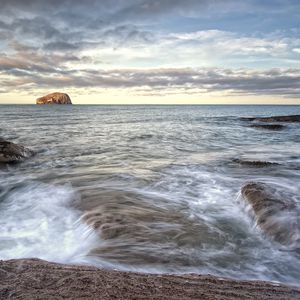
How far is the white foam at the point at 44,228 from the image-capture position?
5.90 metres

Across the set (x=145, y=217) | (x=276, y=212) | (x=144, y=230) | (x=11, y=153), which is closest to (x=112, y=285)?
(x=144, y=230)

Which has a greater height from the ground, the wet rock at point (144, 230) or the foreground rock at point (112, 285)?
the foreground rock at point (112, 285)

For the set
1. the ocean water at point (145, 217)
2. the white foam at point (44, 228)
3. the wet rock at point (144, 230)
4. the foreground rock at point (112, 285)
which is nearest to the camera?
the foreground rock at point (112, 285)

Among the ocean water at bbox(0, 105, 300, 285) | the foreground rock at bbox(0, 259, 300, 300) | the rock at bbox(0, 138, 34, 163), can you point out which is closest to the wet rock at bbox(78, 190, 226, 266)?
the ocean water at bbox(0, 105, 300, 285)

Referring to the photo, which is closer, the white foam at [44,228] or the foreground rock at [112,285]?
the foreground rock at [112,285]

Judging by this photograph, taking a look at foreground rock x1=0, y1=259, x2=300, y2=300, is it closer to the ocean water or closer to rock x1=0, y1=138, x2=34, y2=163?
the ocean water

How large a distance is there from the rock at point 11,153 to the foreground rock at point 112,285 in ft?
37.6

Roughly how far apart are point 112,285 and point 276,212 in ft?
15.5

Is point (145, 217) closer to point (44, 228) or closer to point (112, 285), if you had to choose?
point (44, 228)

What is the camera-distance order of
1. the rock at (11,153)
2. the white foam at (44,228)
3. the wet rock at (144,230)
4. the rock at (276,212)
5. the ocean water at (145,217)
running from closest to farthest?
1. the ocean water at (145,217)
2. the wet rock at (144,230)
3. the white foam at (44,228)
4. the rock at (276,212)
5. the rock at (11,153)

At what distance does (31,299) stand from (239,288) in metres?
2.61

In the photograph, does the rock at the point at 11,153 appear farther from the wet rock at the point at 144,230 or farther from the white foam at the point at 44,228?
the wet rock at the point at 144,230

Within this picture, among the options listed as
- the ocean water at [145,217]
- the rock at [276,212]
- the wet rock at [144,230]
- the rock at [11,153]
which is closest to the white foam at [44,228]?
the ocean water at [145,217]

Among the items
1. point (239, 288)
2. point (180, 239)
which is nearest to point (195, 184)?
point (180, 239)
